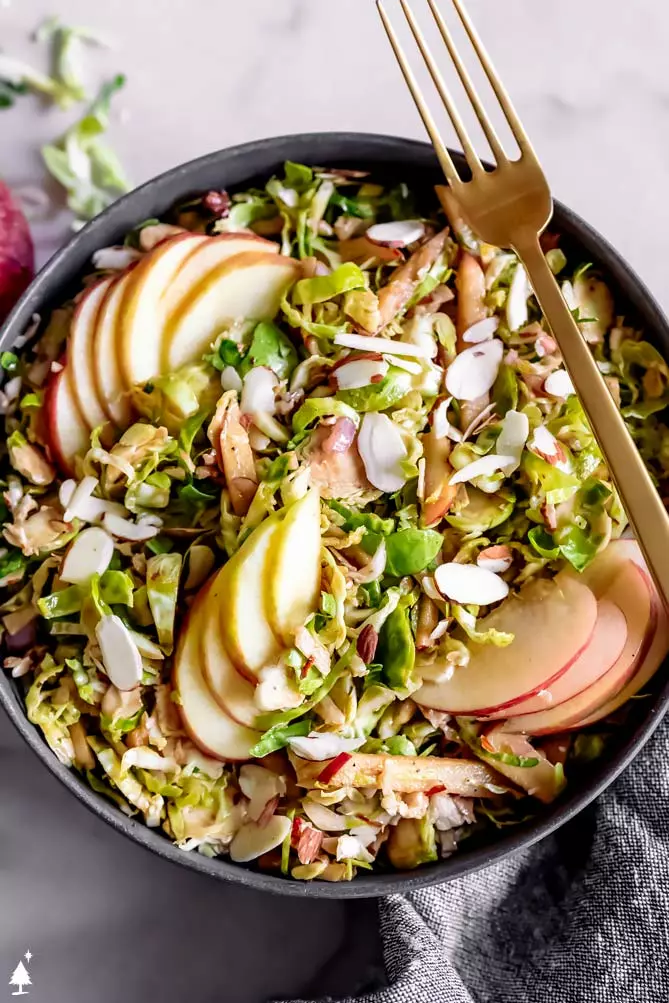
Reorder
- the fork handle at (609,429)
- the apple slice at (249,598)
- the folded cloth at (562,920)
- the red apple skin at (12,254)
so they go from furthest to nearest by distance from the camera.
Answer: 1. the red apple skin at (12,254)
2. the folded cloth at (562,920)
3. the apple slice at (249,598)
4. the fork handle at (609,429)

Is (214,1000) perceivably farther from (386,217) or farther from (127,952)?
(386,217)

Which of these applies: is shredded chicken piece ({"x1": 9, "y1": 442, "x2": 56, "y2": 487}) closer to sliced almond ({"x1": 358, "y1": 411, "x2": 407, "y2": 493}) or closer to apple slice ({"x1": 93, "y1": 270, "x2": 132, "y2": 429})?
apple slice ({"x1": 93, "y1": 270, "x2": 132, "y2": 429})

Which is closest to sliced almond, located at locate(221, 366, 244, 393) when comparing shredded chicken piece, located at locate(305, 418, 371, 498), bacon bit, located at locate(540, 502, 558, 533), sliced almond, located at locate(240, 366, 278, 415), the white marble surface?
sliced almond, located at locate(240, 366, 278, 415)

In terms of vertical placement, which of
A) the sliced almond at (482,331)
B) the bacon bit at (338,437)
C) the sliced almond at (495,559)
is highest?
the bacon bit at (338,437)

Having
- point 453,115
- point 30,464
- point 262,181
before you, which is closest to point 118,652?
point 30,464

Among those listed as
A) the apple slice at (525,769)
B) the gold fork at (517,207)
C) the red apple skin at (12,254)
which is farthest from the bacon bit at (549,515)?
the red apple skin at (12,254)

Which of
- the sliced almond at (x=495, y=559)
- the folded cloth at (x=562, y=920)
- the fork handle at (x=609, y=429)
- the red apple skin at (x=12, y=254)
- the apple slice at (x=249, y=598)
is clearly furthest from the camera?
the red apple skin at (x=12, y=254)

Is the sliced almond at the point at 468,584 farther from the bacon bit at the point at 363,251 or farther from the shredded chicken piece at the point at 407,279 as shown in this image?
the bacon bit at the point at 363,251
